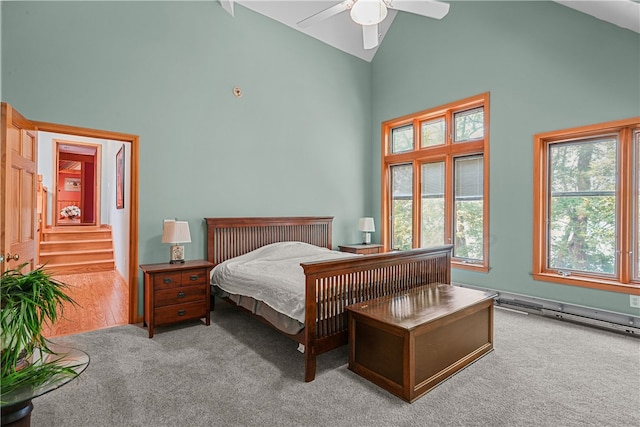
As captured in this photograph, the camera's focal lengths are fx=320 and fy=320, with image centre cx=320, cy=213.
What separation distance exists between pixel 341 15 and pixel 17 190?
484 centimetres

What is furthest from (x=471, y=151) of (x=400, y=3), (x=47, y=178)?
(x=47, y=178)

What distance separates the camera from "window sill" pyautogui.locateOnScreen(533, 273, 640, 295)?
10.9 feet

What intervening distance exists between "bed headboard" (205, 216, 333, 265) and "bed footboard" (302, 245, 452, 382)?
79.9 inches

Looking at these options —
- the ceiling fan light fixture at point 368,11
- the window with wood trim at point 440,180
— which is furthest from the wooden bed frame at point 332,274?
the ceiling fan light fixture at point 368,11

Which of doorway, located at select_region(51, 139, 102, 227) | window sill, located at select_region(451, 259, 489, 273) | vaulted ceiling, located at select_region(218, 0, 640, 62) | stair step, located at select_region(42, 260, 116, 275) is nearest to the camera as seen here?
vaulted ceiling, located at select_region(218, 0, 640, 62)

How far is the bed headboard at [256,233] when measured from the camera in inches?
159

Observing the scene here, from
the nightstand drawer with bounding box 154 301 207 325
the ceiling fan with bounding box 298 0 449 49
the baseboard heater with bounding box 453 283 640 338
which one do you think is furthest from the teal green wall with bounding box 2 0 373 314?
the baseboard heater with bounding box 453 283 640 338

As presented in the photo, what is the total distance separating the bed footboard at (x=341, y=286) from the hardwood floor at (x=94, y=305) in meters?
1.86

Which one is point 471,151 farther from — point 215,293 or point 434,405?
point 215,293

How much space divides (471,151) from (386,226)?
191 centimetres

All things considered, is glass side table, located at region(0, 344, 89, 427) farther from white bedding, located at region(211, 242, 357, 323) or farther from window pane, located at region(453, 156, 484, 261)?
window pane, located at region(453, 156, 484, 261)

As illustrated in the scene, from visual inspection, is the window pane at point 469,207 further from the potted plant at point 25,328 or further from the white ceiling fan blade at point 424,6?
the potted plant at point 25,328

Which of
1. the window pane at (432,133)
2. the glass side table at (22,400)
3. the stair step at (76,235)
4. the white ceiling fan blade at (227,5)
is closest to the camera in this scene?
the glass side table at (22,400)

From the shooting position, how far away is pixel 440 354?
7.68ft
